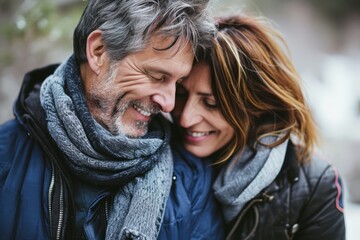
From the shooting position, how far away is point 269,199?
209 centimetres

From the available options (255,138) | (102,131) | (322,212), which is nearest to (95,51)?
(102,131)

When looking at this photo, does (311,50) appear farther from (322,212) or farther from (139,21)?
(139,21)

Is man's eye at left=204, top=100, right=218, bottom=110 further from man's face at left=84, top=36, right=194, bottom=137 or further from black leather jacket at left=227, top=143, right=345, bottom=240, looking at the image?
black leather jacket at left=227, top=143, right=345, bottom=240

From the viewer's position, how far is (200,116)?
6.85ft

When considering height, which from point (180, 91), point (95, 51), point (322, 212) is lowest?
point (322, 212)

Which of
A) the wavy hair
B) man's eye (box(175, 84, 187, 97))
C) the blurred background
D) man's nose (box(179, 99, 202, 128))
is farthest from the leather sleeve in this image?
man's eye (box(175, 84, 187, 97))

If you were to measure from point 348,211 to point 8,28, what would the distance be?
3.47m

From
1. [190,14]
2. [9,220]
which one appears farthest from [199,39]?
[9,220]

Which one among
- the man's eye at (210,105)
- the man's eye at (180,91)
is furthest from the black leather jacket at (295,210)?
the man's eye at (180,91)

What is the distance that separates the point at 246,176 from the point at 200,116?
381mm

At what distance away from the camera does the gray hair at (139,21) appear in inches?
68.2

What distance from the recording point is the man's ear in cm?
181

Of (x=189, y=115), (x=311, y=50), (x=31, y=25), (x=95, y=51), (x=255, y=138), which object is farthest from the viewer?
(x=311, y=50)

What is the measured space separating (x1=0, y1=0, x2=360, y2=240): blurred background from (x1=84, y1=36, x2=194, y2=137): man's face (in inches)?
21.5
